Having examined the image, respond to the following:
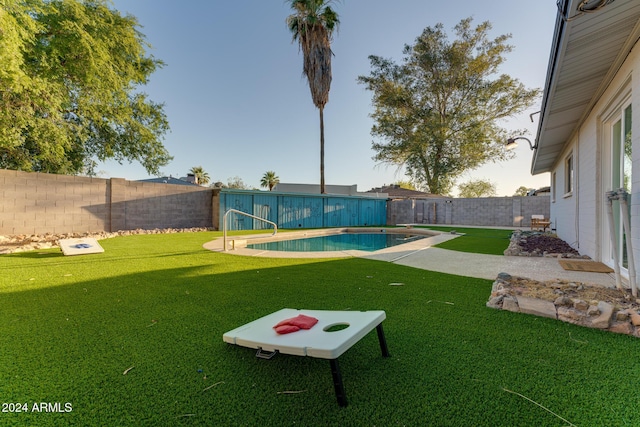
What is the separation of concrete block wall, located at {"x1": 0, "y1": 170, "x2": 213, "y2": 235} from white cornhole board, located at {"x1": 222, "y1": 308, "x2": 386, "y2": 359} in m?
11.8

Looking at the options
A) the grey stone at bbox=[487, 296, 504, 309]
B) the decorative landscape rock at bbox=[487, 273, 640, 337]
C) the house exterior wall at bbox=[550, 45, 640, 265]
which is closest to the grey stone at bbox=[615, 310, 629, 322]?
the decorative landscape rock at bbox=[487, 273, 640, 337]

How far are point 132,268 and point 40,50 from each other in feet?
33.0

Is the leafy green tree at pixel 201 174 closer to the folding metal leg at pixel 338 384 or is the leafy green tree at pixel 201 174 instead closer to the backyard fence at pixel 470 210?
the backyard fence at pixel 470 210

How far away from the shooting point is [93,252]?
6.20 m

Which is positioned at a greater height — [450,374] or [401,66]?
[401,66]

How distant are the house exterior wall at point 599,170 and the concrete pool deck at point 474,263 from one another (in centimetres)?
79

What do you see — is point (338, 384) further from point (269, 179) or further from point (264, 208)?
point (269, 179)

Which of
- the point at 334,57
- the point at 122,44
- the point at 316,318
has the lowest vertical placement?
the point at 316,318

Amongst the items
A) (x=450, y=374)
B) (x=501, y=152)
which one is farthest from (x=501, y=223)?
(x=450, y=374)

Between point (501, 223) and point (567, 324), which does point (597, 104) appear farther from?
point (501, 223)

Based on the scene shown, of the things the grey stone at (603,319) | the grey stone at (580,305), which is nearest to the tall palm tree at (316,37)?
the grey stone at (580,305)

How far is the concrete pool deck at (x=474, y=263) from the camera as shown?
13.8 ft

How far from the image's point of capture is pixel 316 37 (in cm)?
1587

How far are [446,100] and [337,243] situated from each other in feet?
52.8
